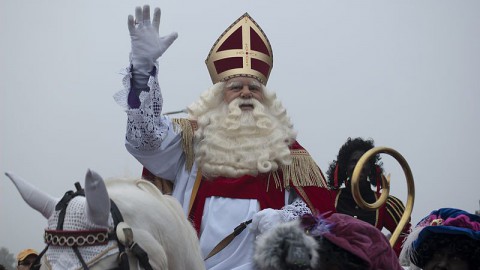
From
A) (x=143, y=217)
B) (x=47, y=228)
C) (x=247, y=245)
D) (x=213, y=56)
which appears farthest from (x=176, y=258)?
(x=213, y=56)

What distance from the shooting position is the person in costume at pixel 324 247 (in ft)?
8.41

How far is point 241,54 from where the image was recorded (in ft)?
16.4

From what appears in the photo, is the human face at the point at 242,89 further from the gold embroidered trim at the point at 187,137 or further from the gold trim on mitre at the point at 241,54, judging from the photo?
the gold embroidered trim at the point at 187,137

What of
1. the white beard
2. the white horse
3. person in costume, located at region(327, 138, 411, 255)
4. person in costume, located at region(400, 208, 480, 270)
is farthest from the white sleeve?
person in costume, located at region(327, 138, 411, 255)

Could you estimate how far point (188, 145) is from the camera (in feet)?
15.4

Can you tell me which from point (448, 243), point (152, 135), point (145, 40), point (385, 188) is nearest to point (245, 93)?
point (152, 135)

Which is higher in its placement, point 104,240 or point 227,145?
point 227,145

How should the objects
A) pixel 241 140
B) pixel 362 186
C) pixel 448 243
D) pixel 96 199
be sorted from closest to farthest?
pixel 96 199 < pixel 448 243 < pixel 241 140 < pixel 362 186

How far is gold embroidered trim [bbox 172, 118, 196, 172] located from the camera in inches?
184

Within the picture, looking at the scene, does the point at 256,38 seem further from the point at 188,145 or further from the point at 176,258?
the point at 176,258

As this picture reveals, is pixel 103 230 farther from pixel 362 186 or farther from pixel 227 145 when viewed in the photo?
pixel 362 186

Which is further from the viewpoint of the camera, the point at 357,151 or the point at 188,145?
the point at 357,151

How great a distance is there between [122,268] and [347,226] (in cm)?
83

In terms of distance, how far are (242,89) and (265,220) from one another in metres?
1.31
